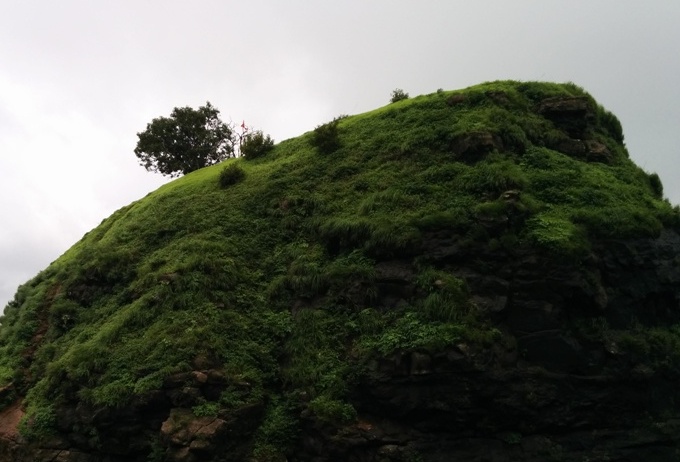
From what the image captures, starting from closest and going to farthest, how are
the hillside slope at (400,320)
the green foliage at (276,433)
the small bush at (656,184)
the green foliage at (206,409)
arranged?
the hillside slope at (400,320) → the green foliage at (276,433) → the green foliage at (206,409) → the small bush at (656,184)

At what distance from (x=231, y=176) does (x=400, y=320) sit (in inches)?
442

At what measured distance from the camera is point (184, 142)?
36031mm

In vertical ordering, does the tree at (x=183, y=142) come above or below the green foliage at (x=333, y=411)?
above

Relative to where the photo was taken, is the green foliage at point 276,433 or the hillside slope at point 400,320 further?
the green foliage at point 276,433

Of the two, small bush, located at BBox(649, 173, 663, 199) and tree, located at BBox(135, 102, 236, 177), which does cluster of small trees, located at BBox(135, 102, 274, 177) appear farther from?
small bush, located at BBox(649, 173, 663, 199)

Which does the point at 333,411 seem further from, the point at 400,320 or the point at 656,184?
the point at 656,184

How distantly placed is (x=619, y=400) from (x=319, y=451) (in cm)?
641

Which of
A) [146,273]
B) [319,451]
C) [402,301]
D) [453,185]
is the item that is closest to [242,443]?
[319,451]

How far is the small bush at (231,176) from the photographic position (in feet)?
67.0

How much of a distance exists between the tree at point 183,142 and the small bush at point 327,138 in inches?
703

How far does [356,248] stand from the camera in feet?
46.0

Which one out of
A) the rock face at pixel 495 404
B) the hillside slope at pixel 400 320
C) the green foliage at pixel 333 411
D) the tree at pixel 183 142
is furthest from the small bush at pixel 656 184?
the tree at pixel 183 142

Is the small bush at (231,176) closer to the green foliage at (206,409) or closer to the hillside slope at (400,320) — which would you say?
the hillside slope at (400,320)

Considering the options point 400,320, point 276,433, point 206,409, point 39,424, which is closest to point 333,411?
point 276,433
